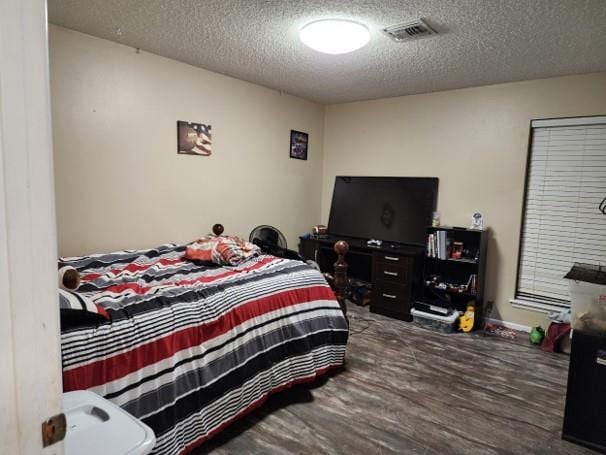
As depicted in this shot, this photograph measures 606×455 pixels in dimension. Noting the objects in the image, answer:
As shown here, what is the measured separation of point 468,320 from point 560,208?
1353mm

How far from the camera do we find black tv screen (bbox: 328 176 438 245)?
4215 mm

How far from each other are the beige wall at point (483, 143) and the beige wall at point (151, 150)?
1.26m

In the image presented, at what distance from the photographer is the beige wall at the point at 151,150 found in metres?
2.81

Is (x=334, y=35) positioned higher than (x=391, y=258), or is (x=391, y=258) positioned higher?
(x=334, y=35)

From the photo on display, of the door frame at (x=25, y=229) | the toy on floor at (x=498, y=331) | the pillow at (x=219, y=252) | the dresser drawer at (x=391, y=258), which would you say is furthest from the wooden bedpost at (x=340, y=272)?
the door frame at (x=25, y=229)

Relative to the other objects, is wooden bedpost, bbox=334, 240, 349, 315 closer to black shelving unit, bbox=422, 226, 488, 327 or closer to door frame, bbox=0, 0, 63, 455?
black shelving unit, bbox=422, 226, 488, 327

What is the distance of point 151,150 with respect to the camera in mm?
3281

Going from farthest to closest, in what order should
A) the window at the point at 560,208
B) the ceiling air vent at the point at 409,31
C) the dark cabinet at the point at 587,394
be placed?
the window at the point at 560,208, the ceiling air vent at the point at 409,31, the dark cabinet at the point at 587,394

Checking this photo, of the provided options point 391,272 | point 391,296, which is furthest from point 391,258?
point 391,296

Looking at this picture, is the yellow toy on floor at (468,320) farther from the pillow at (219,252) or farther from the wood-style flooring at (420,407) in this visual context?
the pillow at (219,252)

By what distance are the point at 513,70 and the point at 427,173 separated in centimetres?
130

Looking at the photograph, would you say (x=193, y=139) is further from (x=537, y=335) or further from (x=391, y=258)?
(x=537, y=335)

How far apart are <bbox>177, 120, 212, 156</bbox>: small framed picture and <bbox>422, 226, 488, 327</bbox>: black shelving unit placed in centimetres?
243

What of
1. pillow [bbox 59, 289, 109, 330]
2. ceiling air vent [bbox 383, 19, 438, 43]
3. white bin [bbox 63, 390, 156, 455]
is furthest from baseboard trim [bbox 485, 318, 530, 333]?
white bin [bbox 63, 390, 156, 455]
